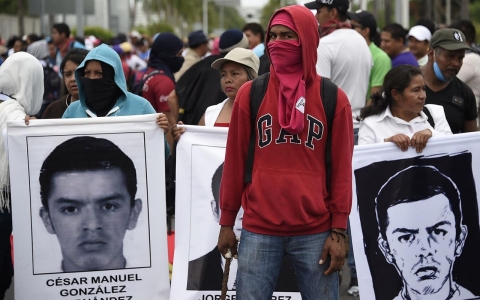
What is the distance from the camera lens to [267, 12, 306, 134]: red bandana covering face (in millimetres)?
3895

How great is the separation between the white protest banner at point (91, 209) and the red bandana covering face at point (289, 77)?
1.86 metres

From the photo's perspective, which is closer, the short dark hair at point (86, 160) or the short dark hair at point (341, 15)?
the short dark hair at point (86, 160)

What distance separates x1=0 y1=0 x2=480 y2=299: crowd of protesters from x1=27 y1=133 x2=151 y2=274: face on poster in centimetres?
26

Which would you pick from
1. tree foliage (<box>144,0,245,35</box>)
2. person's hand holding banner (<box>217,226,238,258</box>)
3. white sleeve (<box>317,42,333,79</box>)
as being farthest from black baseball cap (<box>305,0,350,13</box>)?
tree foliage (<box>144,0,245,35</box>)

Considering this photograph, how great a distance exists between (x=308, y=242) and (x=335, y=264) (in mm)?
156

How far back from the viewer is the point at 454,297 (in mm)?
5516

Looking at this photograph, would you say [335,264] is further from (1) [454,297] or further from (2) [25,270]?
(2) [25,270]

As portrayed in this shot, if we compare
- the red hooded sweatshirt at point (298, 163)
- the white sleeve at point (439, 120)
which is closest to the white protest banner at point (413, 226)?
the white sleeve at point (439, 120)

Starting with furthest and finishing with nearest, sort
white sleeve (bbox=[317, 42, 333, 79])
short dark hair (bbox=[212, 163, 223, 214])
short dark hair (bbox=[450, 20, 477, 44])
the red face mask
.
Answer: short dark hair (bbox=[450, 20, 477, 44]), white sleeve (bbox=[317, 42, 333, 79]), short dark hair (bbox=[212, 163, 223, 214]), the red face mask

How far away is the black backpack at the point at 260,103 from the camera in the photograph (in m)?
4.01

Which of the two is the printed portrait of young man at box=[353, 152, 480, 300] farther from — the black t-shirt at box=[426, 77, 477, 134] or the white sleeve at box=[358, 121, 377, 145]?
the black t-shirt at box=[426, 77, 477, 134]

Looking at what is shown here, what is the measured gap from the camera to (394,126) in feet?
19.2

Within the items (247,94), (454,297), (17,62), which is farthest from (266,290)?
(17,62)

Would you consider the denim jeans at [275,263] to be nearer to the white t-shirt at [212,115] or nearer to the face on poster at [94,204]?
the face on poster at [94,204]
